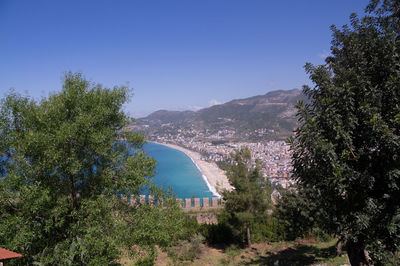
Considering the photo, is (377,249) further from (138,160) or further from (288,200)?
(288,200)

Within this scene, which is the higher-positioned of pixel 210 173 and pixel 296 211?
pixel 296 211

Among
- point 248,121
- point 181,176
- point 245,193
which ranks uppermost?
point 248,121

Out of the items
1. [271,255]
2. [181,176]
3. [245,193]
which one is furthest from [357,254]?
[181,176]

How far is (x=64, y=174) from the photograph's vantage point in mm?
5840

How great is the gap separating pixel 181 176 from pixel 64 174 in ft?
164

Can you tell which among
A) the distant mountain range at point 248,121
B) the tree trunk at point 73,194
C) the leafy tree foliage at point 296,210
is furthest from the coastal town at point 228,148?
the tree trunk at point 73,194

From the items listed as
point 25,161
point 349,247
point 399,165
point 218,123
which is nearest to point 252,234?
point 349,247

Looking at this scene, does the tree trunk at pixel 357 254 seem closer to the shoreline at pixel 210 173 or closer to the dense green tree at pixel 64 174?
the dense green tree at pixel 64 174

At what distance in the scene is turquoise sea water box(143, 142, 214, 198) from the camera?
41.5 m

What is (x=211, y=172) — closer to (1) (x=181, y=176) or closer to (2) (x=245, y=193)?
(1) (x=181, y=176)

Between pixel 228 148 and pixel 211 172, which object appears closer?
pixel 211 172

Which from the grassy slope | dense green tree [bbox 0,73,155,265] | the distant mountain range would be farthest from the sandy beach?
dense green tree [bbox 0,73,155,265]

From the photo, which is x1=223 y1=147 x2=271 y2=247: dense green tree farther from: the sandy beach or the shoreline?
the sandy beach

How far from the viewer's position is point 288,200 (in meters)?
10.5
